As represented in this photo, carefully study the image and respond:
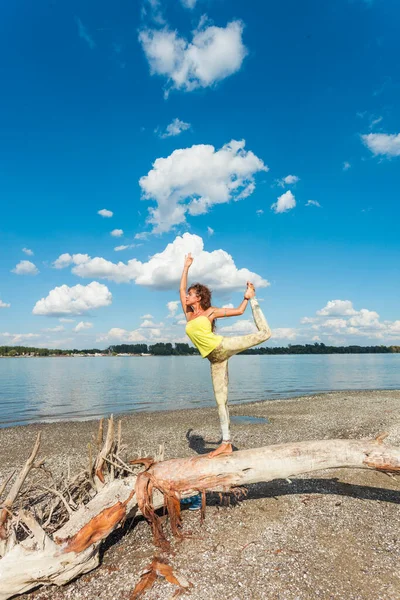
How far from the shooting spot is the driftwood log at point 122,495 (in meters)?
5.60

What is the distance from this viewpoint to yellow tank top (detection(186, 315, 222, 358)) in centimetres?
734

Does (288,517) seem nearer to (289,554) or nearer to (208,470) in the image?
(289,554)

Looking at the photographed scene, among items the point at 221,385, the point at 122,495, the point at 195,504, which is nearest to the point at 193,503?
the point at 195,504

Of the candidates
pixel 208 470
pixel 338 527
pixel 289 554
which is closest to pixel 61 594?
pixel 208 470

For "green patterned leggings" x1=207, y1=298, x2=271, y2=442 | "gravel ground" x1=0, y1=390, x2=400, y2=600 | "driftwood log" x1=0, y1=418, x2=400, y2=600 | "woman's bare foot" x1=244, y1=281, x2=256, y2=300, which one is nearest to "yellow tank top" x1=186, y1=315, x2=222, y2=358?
"green patterned leggings" x1=207, y1=298, x2=271, y2=442

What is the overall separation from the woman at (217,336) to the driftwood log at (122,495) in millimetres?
638

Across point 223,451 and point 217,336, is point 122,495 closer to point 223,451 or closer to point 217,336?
point 223,451

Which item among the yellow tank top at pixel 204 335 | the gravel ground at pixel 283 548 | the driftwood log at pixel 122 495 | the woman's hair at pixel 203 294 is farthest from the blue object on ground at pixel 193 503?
the woman's hair at pixel 203 294

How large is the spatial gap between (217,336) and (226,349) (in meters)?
0.32

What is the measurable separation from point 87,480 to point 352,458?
517cm

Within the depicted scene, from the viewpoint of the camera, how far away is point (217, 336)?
738cm

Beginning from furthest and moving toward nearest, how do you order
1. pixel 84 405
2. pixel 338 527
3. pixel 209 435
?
pixel 84 405 → pixel 209 435 → pixel 338 527

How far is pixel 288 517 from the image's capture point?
7.70 metres

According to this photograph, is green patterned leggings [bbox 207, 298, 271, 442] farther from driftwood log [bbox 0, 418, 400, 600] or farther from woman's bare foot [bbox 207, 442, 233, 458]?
driftwood log [bbox 0, 418, 400, 600]
